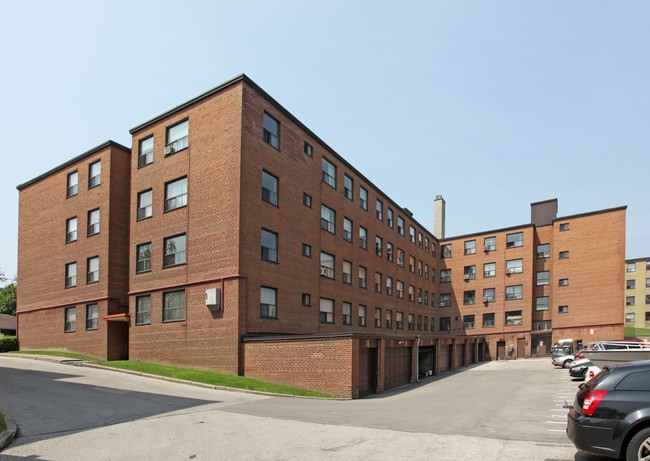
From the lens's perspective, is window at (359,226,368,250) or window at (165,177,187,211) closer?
window at (165,177,187,211)

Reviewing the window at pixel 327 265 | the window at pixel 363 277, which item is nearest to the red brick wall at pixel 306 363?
the window at pixel 327 265

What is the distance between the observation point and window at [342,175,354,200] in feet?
115

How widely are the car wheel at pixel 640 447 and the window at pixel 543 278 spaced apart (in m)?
50.1

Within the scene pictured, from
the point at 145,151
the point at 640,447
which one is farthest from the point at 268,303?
A: the point at 640,447

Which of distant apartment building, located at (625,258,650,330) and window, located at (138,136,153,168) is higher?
window, located at (138,136,153,168)

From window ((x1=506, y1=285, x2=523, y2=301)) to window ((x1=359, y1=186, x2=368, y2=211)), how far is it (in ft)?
81.7

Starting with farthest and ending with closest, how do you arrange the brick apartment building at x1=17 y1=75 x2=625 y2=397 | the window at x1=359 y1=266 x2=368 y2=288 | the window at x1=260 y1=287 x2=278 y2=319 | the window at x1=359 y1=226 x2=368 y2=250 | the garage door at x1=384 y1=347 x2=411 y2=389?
the window at x1=359 y1=226 x2=368 y2=250, the window at x1=359 y1=266 x2=368 y2=288, the garage door at x1=384 y1=347 x2=411 y2=389, the window at x1=260 y1=287 x2=278 y2=319, the brick apartment building at x1=17 y1=75 x2=625 y2=397

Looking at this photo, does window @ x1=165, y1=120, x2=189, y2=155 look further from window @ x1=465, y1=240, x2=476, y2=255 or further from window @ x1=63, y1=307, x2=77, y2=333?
window @ x1=465, y1=240, x2=476, y2=255

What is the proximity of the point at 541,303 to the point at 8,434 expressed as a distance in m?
52.6

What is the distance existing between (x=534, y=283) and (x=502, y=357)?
349 inches

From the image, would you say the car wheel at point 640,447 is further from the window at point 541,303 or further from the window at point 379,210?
the window at point 541,303

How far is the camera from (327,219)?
3209cm

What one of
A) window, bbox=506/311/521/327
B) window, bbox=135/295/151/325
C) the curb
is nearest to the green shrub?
window, bbox=135/295/151/325

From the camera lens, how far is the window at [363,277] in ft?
121
